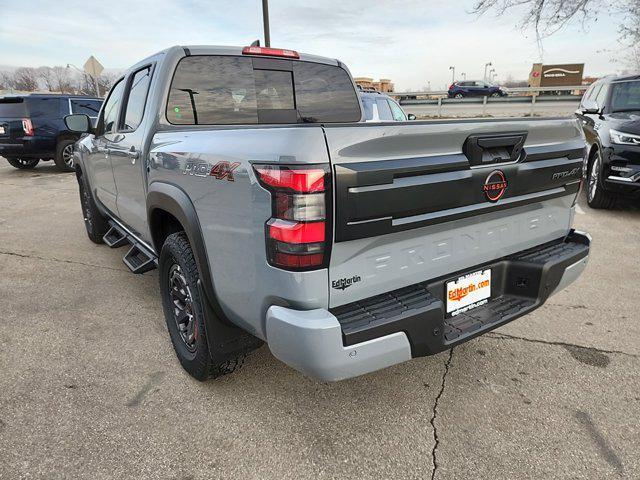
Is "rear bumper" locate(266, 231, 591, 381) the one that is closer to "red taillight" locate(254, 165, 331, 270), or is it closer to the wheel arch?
"red taillight" locate(254, 165, 331, 270)

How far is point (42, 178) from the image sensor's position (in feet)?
35.5

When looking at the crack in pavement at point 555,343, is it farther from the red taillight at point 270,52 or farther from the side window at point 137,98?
the side window at point 137,98

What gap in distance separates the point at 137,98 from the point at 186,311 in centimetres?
173

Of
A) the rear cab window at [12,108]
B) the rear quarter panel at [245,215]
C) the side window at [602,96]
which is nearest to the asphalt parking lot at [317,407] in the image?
the rear quarter panel at [245,215]

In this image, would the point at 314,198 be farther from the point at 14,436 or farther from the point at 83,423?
the point at 14,436

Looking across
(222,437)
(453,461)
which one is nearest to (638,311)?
(453,461)

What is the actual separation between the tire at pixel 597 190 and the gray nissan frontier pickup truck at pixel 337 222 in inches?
168

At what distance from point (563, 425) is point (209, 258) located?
194 cm

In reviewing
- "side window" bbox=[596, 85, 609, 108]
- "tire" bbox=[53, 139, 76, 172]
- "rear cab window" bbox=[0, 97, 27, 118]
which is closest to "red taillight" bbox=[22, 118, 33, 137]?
"rear cab window" bbox=[0, 97, 27, 118]

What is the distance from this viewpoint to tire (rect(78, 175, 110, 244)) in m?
5.08

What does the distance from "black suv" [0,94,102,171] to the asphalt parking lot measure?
876cm

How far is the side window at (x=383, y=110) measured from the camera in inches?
340

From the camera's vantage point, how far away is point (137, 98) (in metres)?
3.41

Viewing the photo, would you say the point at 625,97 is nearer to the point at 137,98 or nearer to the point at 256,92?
the point at 256,92
